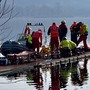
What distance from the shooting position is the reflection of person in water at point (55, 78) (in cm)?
2069

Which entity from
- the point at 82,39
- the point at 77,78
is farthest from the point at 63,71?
the point at 82,39

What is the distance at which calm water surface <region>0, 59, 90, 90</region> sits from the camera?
20641mm

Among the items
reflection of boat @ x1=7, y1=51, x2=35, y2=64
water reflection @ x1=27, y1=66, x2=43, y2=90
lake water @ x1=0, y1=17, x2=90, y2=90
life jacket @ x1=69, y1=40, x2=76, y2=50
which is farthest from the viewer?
life jacket @ x1=69, y1=40, x2=76, y2=50

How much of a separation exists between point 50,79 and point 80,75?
1911mm

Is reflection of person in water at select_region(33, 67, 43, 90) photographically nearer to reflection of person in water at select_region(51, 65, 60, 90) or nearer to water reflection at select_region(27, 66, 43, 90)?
water reflection at select_region(27, 66, 43, 90)

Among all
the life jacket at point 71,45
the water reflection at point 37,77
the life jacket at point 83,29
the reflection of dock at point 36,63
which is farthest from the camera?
the life jacket at point 83,29

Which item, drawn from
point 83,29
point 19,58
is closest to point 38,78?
point 19,58

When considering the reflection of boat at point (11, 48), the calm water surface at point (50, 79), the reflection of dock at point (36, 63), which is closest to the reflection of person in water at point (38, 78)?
the calm water surface at point (50, 79)

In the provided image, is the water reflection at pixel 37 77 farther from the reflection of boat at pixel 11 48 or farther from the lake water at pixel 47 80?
the reflection of boat at pixel 11 48

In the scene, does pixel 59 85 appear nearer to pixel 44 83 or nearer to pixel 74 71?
pixel 44 83

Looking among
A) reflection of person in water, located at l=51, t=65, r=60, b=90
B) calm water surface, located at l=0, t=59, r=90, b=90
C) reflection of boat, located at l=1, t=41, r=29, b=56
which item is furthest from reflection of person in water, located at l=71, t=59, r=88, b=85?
reflection of boat, located at l=1, t=41, r=29, b=56

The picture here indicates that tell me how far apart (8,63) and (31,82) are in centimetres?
502

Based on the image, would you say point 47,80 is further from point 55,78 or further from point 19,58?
point 19,58

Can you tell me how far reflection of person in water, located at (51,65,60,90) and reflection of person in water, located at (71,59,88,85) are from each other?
0.69 m
